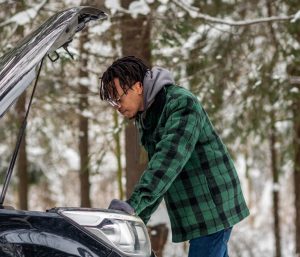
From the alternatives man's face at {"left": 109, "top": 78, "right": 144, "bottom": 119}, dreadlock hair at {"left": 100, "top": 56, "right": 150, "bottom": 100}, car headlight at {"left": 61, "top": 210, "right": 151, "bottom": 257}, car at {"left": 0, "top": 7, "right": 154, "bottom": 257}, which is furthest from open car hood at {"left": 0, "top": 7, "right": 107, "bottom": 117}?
car headlight at {"left": 61, "top": 210, "right": 151, "bottom": 257}

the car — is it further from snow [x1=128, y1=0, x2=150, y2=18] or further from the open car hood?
snow [x1=128, y1=0, x2=150, y2=18]

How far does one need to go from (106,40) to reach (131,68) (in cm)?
500

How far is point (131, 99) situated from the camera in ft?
11.4

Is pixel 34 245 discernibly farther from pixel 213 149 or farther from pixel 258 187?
pixel 258 187

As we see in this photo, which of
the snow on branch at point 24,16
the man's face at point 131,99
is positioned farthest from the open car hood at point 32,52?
the snow on branch at point 24,16

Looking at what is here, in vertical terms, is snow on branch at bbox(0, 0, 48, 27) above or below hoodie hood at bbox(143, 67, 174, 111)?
above

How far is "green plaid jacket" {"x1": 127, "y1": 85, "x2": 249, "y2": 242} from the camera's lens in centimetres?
334

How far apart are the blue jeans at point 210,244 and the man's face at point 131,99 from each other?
29.1 inches

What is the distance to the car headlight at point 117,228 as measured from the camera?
2.75m

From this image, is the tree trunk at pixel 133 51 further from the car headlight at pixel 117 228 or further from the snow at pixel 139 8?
the car headlight at pixel 117 228

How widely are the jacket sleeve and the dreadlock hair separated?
0.69ft

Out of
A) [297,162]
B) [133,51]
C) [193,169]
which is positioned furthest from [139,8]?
[297,162]

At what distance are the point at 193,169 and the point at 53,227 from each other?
1012 mm

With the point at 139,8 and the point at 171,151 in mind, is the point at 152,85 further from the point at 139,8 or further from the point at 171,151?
the point at 139,8
